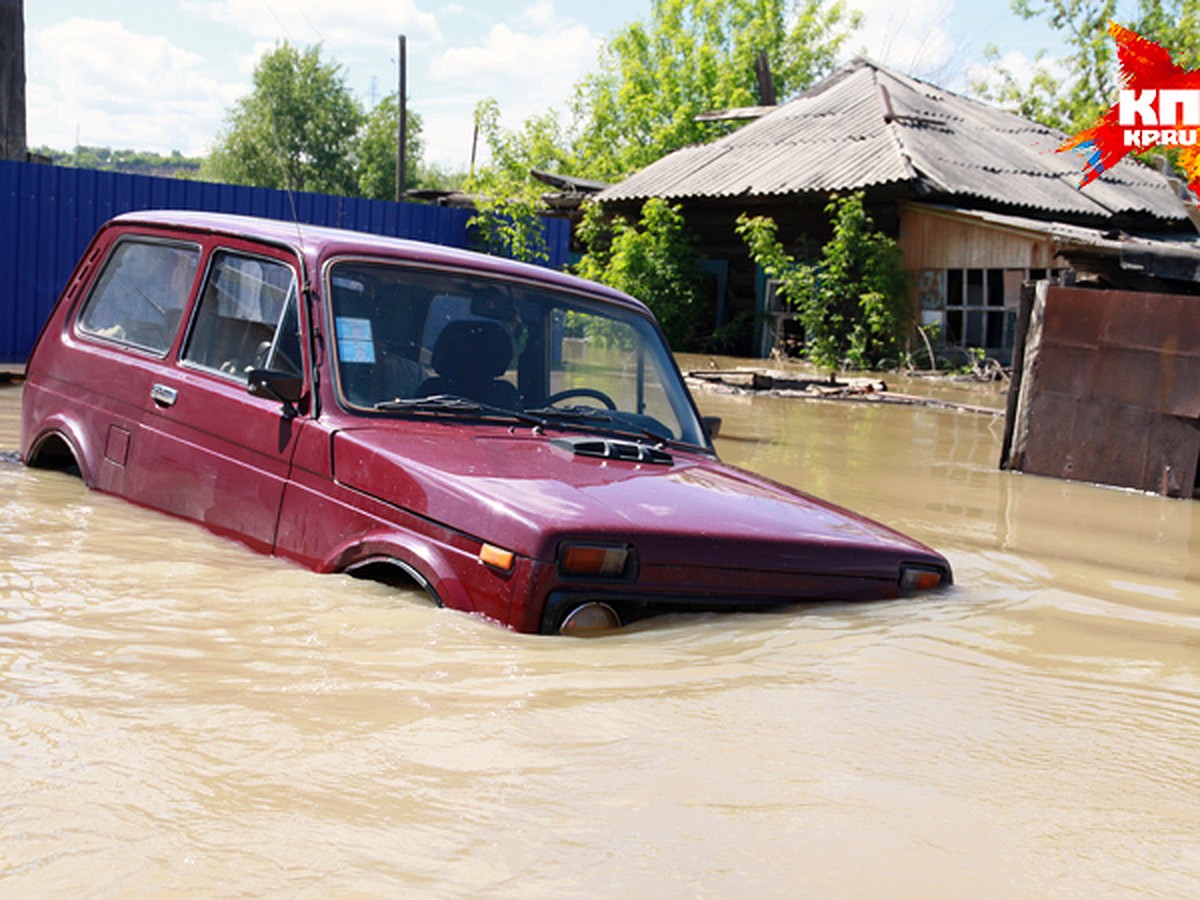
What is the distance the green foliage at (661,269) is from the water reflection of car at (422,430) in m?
19.2

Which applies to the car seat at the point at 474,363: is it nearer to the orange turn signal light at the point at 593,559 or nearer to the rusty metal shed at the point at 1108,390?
the orange turn signal light at the point at 593,559

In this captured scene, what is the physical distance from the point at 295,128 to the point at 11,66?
175ft

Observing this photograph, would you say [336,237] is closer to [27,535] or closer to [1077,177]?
[27,535]

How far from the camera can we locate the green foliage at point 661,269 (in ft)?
81.1

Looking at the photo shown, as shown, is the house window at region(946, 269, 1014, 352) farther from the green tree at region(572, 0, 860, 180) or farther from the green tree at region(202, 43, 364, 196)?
the green tree at region(202, 43, 364, 196)

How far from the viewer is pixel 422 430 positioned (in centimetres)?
428

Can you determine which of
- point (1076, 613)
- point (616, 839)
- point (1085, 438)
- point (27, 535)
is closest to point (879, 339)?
point (1085, 438)

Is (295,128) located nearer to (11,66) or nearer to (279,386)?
(11,66)

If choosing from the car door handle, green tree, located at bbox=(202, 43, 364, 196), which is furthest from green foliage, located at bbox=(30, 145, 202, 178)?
the car door handle

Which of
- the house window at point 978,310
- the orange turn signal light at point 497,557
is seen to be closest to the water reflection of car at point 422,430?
the orange turn signal light at point 497,557

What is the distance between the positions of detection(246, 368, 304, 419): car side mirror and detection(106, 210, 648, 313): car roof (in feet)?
1.61

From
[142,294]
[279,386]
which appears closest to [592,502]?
[279,386]

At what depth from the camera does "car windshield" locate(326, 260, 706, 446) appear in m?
4.49

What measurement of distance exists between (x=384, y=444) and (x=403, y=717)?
3.49 ft
